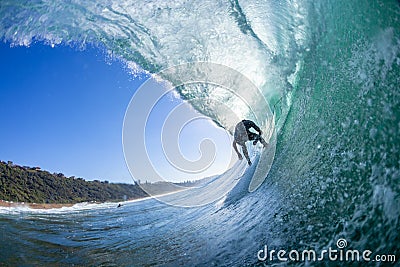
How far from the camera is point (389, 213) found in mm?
3057

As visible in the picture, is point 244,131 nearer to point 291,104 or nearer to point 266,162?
point 266,162

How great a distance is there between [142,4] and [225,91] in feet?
17.2

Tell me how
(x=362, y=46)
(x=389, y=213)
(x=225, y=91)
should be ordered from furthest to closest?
(x=225, y=91)
(x=362, y=46)
(x=389, y=213)

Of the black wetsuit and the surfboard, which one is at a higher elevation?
the black wetsuit

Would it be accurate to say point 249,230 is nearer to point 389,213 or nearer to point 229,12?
point 389,213

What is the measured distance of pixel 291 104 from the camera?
8.23 m

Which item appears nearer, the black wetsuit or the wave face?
the wave face

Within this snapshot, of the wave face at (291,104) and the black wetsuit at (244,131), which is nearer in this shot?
the wave face at (291,104)

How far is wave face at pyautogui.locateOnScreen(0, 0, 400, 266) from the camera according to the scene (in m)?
3.38

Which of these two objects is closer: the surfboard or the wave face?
the wave face

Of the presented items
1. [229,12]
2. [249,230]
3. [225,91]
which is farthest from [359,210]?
[225,91]

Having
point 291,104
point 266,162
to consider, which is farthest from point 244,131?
point 291,104

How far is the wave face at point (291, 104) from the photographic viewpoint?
3.38 m

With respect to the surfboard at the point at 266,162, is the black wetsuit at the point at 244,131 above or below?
above
